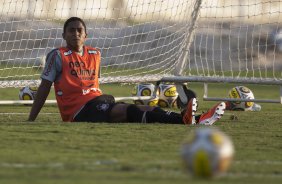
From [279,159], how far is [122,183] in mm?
1668

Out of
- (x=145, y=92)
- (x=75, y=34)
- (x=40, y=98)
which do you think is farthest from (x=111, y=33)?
(x=40, y=98)

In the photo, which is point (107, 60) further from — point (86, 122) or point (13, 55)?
point (86, 122)

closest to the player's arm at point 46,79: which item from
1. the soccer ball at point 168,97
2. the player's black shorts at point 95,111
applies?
the player's black shorts at point 95,111

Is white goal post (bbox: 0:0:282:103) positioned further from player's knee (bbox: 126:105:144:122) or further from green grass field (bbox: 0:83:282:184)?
player's knee (bbox: 126:105:144:122)

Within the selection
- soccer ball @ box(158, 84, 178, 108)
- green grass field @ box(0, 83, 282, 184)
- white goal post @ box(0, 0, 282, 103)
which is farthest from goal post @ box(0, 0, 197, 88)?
green grass field @ box(0, 83, 282, 184)

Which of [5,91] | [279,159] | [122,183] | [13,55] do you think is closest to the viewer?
[122,183]

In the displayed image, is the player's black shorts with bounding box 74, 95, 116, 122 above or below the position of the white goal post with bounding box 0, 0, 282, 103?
below

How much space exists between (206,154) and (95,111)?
4.06 m

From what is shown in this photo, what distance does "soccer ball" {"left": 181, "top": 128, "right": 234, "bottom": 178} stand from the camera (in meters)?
4.32

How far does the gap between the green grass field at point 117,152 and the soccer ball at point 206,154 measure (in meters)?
0.21

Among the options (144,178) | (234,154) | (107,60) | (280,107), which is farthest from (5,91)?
(144,178)

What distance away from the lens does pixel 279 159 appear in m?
5.86

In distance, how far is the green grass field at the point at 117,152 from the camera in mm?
4852

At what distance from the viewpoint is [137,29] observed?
12078mm
